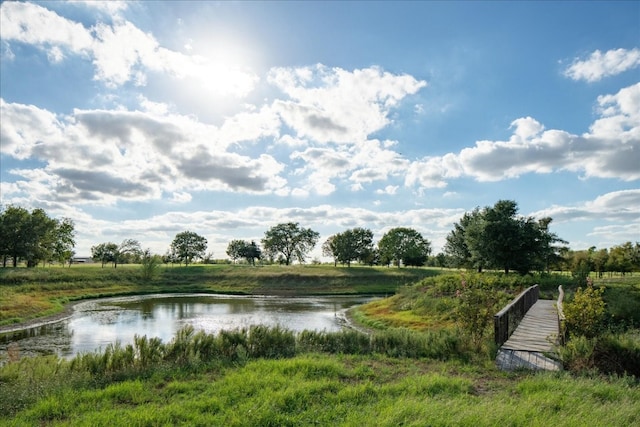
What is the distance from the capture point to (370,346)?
42.5 feet

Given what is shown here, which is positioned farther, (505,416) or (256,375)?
(256,375)

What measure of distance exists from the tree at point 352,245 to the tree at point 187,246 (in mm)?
38391

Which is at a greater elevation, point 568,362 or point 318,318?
point 568,362

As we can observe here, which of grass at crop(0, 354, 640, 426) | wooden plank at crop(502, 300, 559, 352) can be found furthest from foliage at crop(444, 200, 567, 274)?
grass at crop(0, 354, 640, 426)

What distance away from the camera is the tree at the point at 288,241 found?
110m

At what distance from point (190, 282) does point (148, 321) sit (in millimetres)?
36499

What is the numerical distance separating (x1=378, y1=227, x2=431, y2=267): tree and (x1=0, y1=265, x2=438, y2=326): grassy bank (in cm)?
1613

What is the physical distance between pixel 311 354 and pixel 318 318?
23489 millimetres

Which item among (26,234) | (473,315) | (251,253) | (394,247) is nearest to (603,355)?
(473,315)

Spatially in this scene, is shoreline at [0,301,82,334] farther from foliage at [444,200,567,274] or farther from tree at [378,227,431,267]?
tree at [378,227,431,267]

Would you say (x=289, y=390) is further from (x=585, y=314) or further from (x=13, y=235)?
(x=13, y=235)

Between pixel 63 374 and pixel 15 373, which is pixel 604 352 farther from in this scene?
pixel 15 373

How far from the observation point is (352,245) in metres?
97.8

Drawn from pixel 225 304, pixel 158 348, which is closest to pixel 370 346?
pixel 158 348
